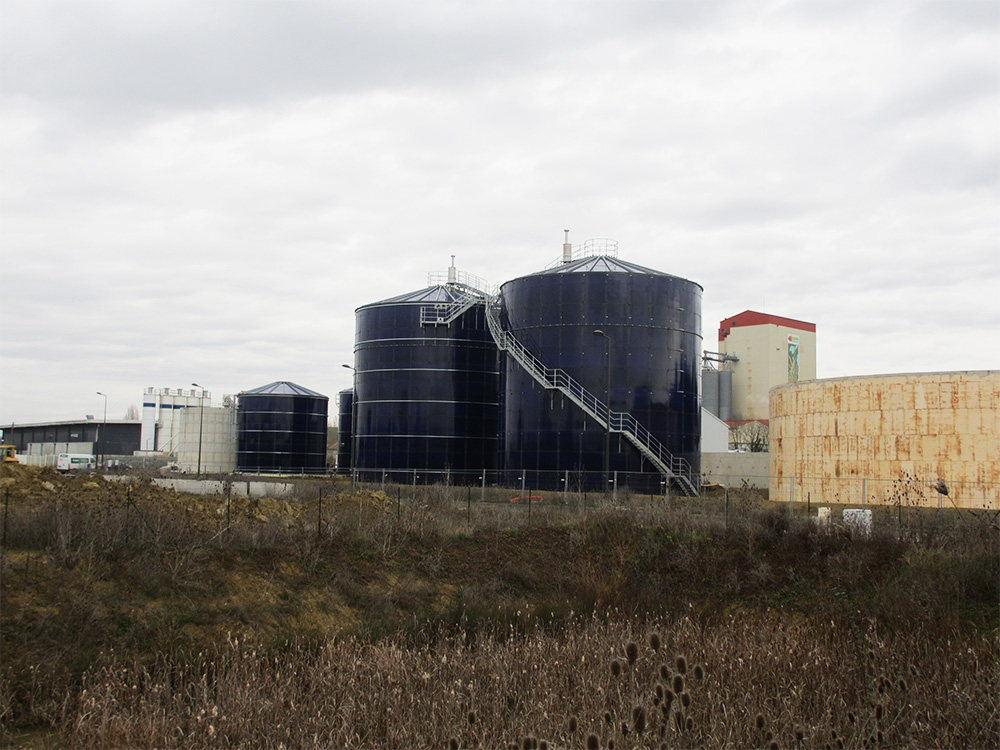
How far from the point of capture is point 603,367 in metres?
39.7

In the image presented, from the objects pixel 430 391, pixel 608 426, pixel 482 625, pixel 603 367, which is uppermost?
pixel 603 367

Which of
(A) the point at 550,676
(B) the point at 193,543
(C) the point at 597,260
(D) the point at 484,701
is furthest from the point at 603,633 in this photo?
(C) the point at 597,260

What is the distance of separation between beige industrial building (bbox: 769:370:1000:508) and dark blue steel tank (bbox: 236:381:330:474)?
41.2 metres

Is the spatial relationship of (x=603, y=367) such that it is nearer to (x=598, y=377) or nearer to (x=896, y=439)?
(x=598, y=377)

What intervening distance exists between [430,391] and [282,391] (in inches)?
939

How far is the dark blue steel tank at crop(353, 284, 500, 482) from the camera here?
48.8 metres

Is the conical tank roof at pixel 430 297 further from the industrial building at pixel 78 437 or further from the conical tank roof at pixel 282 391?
the industrial building at pixel 78 437

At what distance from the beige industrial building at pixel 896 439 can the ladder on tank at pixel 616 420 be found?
5030mm

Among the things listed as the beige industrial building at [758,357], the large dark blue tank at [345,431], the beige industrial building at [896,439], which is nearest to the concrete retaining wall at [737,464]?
the beige industrial building at [896,439]

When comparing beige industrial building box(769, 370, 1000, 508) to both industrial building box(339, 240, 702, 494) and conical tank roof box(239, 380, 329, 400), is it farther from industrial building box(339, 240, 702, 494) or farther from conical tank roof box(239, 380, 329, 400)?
conical tank roof box(239, 380, 329, 400)

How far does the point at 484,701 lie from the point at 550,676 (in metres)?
1.17

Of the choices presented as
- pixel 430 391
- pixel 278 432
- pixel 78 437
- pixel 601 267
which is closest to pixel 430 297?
pixel 430 391

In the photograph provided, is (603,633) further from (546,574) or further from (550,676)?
(546,574)

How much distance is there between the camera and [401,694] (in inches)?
428
